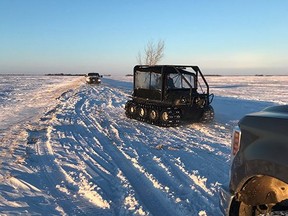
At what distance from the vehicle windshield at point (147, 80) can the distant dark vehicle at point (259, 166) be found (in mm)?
10779

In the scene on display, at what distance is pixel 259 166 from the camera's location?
2959 millimetres

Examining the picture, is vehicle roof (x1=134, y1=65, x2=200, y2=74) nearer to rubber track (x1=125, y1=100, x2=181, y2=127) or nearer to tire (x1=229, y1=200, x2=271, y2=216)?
rubber track (x1=125, y1=100, x2=181, y2=127)

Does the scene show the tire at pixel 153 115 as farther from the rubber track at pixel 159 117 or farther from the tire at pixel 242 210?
the tire at pixel 242 210

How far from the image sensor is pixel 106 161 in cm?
779

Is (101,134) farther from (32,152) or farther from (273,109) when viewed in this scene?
(273,109)

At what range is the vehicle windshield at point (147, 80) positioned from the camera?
1426cm

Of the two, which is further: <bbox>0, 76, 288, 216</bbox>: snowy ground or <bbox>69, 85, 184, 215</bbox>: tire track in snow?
<bbox>0, 76, 288, 216</bbox>: snowy ground

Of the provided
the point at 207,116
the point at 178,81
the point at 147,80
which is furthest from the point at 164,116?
the point at 147,80

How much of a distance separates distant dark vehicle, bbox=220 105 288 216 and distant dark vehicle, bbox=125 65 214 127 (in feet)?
30.2

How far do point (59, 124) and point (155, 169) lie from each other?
656 centimetres

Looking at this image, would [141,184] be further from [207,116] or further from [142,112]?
[142,112]

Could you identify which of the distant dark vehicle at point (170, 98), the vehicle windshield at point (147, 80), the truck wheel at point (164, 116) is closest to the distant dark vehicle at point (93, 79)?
the vehicle windshield at point (147, 80)

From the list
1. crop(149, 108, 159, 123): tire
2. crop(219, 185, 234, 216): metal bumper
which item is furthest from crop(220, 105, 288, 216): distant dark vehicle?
crop(149, 108, 159, 123): tire

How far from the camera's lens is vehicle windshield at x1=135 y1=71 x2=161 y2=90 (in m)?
14.3
